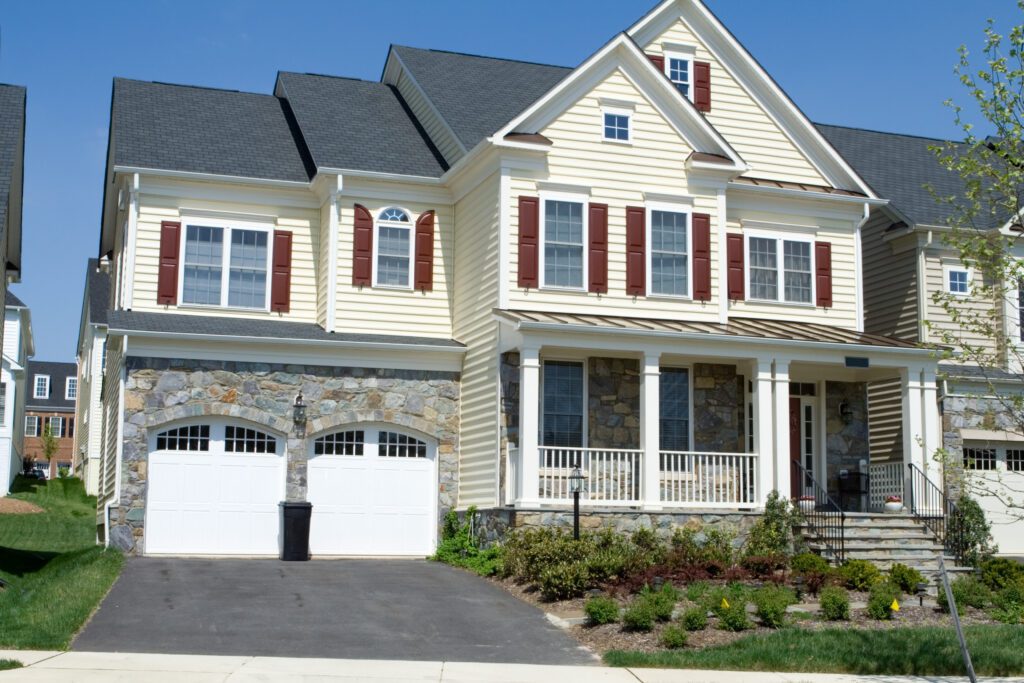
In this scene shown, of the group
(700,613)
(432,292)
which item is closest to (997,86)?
(700,613)

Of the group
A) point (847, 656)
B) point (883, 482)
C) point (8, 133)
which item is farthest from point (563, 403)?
point (8, 133)

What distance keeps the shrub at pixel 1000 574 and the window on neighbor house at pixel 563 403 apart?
6.64m

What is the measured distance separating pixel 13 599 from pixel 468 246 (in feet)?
32.6

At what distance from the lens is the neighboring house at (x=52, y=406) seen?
64.0 meters

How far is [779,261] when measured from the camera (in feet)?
73.6

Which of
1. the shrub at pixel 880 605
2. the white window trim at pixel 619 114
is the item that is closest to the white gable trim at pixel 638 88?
the white window trim at pixel 619 114

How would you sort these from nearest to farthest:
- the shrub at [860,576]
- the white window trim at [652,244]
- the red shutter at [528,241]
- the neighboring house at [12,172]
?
the shrub at [860,576] < the neighboring house at [12,172] < the red shutter at [528,241] < the white window trim at [652,244]

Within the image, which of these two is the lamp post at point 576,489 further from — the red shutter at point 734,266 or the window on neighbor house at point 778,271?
the window on neighbor house at point 778,271

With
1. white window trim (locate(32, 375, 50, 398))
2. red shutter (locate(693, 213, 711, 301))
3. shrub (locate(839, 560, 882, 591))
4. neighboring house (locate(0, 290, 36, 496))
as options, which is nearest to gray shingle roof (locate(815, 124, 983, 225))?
red shutter (locate(693, 213, 711, 301))

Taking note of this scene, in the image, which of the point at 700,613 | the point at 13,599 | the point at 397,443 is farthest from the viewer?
the point at 397,443

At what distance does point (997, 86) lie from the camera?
11.0m

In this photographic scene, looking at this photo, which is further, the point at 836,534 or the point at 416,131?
the point at 416,131

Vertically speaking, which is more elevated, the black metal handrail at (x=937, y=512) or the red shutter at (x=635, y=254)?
the red shutter at (x=635, y=254)

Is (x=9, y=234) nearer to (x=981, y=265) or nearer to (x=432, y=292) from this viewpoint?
(x=432, y=292)
